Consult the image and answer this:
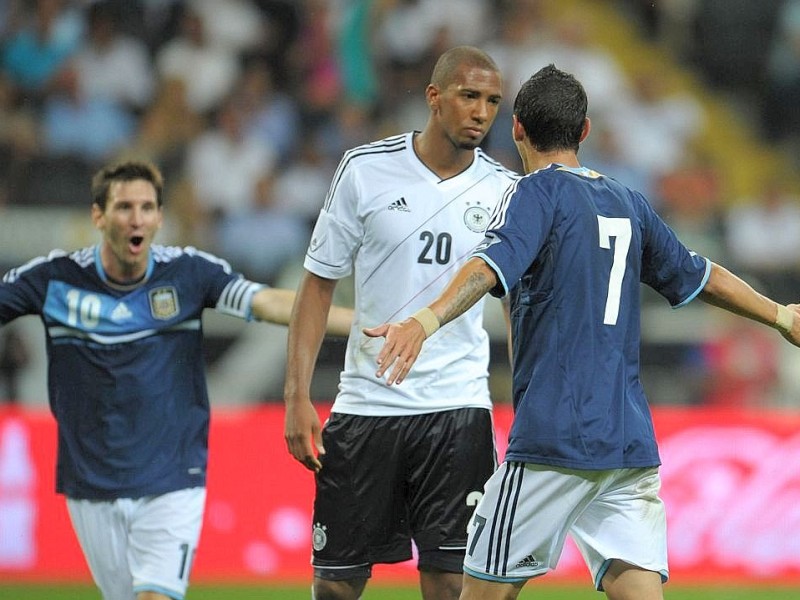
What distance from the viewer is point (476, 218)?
5742 mm

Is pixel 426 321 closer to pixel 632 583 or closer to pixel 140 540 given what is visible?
pixel 632 583

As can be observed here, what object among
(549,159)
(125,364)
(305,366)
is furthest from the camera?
(125,364)

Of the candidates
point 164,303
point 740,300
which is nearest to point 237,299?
point 164,303

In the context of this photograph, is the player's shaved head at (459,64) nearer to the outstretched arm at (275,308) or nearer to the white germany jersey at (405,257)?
the white germany jersey at (405,257)

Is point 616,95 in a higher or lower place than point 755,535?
higher

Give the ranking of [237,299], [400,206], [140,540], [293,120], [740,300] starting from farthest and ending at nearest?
[293,120] < [237,299] < [140,540] < [400,206] < [740,300]

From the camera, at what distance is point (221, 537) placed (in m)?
9.62

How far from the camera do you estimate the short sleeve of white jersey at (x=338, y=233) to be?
18.8 ft

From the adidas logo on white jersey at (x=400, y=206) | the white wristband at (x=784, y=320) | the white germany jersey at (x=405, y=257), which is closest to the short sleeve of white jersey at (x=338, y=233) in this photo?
the white germany jersey at (x=405, y=257)

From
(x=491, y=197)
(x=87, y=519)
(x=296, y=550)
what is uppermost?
(x=491, y=197)

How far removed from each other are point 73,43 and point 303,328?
809 centimetres

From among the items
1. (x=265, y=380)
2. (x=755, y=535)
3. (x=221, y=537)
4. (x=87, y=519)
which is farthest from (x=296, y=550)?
(x=87, y=519)

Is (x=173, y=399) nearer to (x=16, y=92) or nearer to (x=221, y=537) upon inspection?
(x=221, y=537)

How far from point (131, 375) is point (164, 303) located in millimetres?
349
